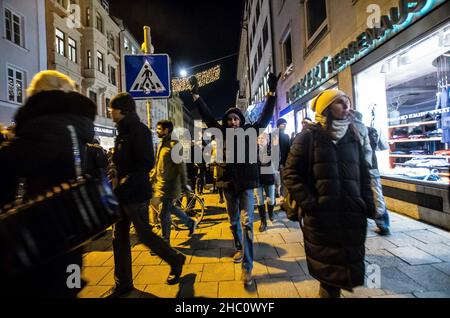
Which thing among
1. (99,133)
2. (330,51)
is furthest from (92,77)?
(330,51)

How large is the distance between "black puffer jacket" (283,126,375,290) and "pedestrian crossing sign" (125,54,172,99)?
296 cm

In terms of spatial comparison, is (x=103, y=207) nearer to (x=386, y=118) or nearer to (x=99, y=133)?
(x=386, y=118)

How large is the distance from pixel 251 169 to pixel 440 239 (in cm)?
314

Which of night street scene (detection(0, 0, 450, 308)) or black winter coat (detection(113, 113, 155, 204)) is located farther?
black winter coat (detection(113, 113, 155, 204))

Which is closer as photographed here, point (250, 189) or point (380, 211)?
point (250, 189)

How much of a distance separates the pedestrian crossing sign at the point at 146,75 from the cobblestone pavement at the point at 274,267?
256 centimetres

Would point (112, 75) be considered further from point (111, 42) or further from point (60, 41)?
point (60, 41)

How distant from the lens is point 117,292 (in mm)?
2811

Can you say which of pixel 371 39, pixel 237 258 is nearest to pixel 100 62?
pixel 371 39

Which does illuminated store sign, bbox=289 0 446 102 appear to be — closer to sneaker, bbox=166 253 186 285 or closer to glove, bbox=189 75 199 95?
glove, bbox=189 75 199 95

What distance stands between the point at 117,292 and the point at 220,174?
1713 millimetres

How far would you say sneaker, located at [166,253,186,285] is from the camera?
2941 mm

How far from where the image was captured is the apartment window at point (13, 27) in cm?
1469

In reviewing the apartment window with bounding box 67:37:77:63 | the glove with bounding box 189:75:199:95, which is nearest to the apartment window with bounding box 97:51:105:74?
the apartment window with bounding box 67:37:77:63
